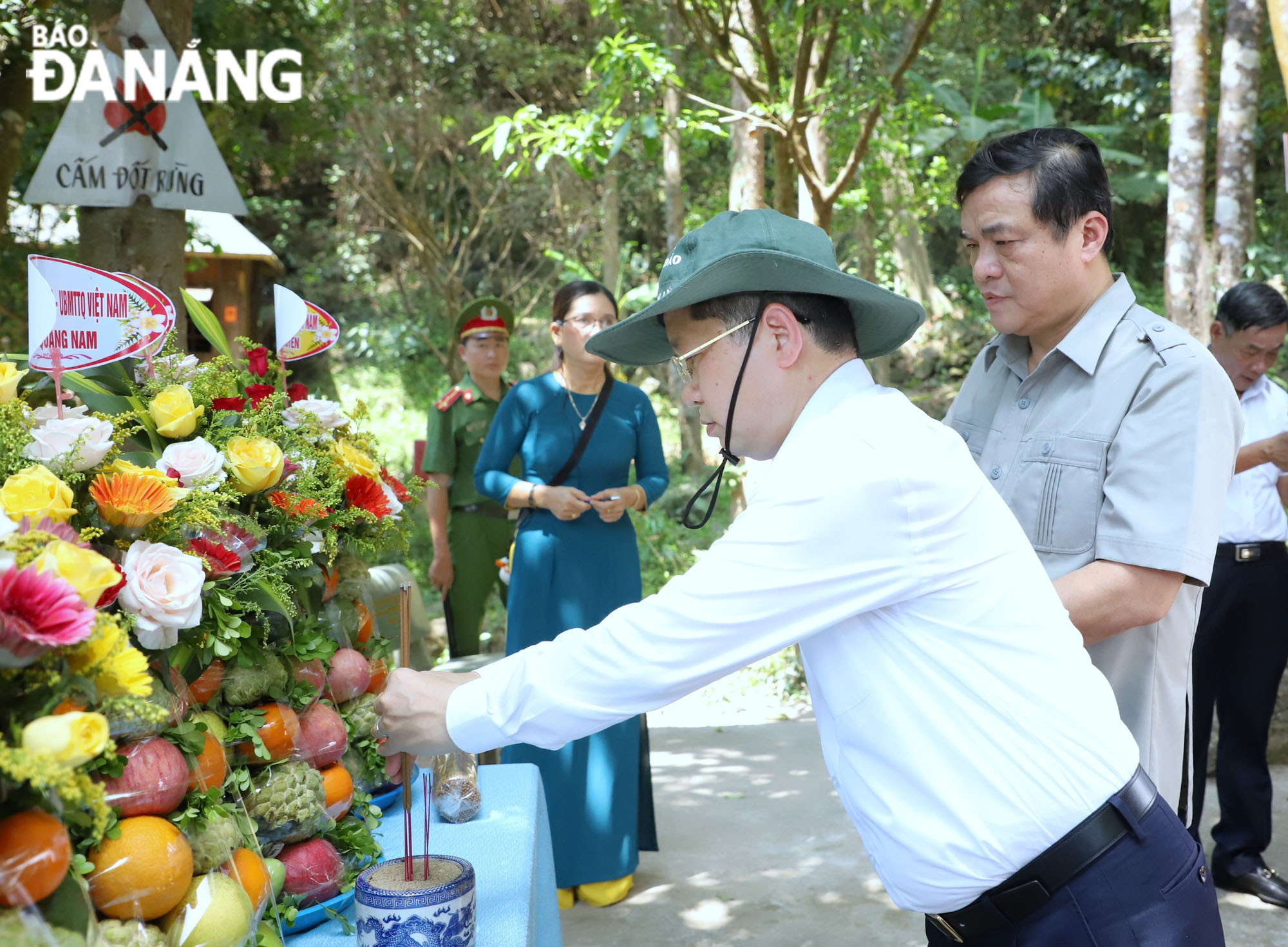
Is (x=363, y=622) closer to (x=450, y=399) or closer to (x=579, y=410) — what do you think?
(x=579, y=410)

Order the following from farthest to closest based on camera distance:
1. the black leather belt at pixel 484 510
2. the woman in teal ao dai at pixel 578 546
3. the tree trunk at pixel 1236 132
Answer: the tree trunk at pixel 1236 132 < the black leather belt at pixel 484 510 < the woman in teal ao dai at pixel 578 546

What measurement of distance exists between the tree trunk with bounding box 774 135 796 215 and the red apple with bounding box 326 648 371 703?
4231 mm

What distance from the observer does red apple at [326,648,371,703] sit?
5.49 feet

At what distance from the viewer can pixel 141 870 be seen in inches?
45.3

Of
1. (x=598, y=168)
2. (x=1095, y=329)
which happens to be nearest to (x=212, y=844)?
(x=1095, y=329)

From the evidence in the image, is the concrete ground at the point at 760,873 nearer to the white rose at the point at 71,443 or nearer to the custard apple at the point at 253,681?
the custard apple at the point at 253,681

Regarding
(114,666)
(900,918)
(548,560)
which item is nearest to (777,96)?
(548,560)

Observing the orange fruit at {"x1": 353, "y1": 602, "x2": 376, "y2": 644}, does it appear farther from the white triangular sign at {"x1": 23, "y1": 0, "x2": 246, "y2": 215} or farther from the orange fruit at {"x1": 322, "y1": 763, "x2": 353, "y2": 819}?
the white triangular sign at {"x1": 23, "y1": 0, "x2": 246, "y2": 215}

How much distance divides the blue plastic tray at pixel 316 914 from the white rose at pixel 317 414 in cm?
70

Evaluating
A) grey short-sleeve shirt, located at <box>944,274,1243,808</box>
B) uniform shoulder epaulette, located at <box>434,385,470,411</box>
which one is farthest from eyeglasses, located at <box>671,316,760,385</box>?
uniform shoulder epaulette, located at <box>434,385,470,411</box>

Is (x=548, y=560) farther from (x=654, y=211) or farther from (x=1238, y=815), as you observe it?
(x=654, y=211)

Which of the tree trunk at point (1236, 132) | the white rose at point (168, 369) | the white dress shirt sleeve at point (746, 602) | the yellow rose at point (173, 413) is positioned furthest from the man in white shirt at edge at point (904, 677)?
the tree trunk at point (1236, 132)

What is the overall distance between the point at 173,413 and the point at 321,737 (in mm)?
497

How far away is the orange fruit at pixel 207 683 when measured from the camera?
4.65 ft
